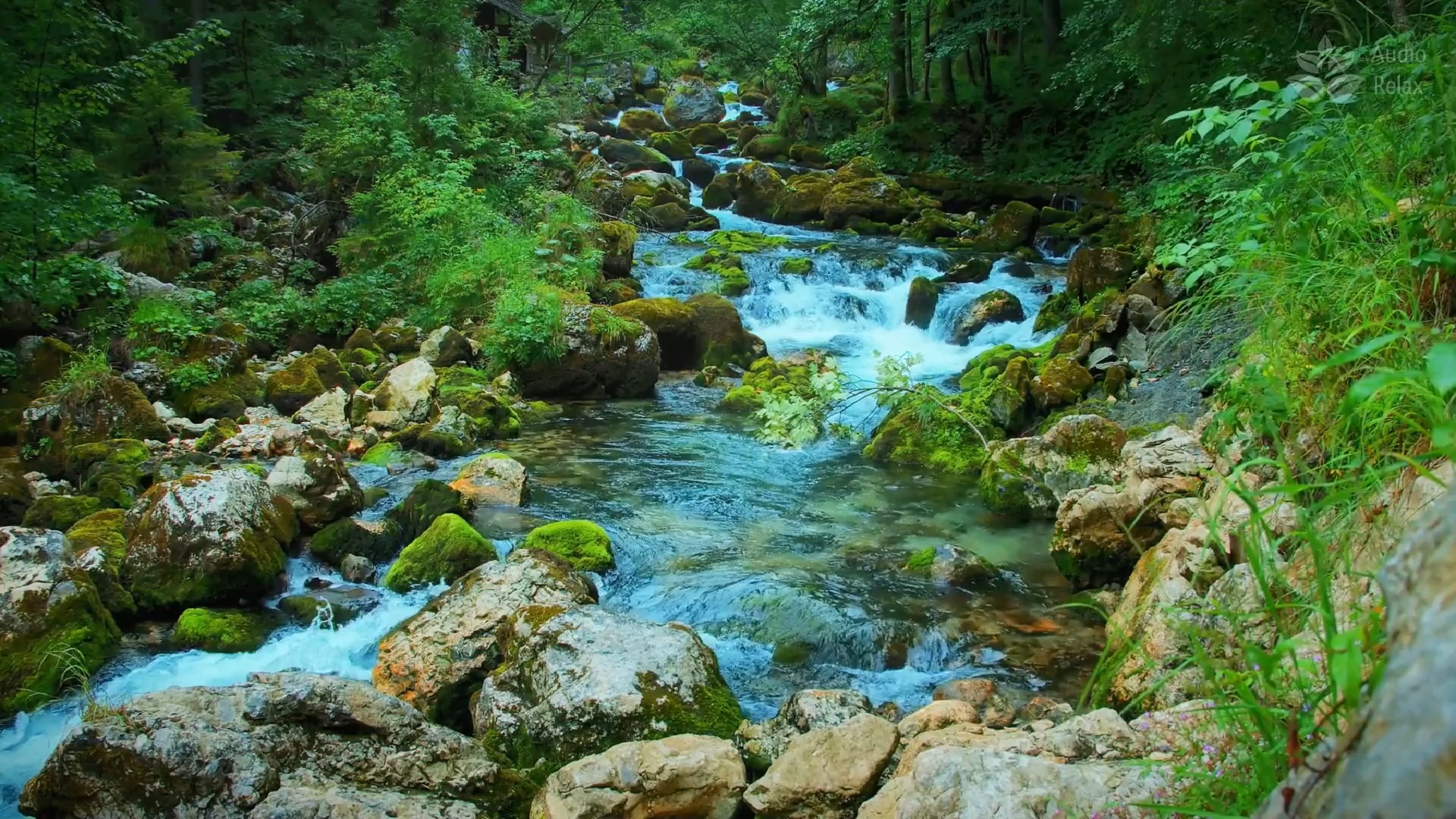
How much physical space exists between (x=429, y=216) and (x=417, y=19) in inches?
204

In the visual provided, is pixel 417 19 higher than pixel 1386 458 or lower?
higher

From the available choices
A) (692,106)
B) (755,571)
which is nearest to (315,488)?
(755,571)

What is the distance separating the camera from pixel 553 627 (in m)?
4.63

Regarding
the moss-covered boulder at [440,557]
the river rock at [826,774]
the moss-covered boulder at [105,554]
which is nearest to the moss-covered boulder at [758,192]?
the moss-covered boulder at [440,557]

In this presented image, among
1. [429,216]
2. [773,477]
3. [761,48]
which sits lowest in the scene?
[773,477]

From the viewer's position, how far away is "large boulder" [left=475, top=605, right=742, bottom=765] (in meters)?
4.15

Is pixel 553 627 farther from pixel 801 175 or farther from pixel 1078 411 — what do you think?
pixel 801 175

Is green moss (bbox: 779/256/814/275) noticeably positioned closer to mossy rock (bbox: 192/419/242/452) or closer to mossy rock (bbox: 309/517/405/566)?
mossy rock (bbox: 192/419/242/452)

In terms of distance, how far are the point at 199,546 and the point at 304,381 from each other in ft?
16.4

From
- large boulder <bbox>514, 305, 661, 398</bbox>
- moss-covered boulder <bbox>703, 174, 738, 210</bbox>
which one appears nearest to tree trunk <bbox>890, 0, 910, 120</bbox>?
moss-covered boulder <bbox>703, 174, 738, 210</bbox>

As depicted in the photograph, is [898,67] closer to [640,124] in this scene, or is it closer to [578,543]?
[640,124]

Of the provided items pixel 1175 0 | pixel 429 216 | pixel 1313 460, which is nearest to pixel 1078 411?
pixel 1313 460

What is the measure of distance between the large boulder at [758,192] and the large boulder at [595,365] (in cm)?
1016

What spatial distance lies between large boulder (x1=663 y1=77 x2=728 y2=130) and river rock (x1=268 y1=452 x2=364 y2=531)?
25758 millimetres
